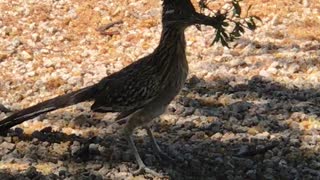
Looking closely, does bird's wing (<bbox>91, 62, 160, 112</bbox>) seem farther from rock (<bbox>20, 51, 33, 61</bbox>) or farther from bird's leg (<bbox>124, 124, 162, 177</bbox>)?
rock (<bbox>20, 51, 33, 61</bbox>)

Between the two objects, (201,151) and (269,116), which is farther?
(269,116)

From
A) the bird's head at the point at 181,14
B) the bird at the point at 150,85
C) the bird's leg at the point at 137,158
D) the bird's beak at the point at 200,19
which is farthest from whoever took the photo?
the bird's leg at the point at 137,158

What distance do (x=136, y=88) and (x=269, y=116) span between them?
71.5 inches

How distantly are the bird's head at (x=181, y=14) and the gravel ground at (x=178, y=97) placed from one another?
125 cm

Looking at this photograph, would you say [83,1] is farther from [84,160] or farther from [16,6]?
[84,160]

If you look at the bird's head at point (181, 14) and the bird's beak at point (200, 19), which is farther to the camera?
the bird's head at point (181, 14)

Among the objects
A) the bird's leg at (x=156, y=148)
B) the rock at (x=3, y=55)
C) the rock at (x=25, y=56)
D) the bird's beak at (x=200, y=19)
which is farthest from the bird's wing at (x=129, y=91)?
the rock at (x=3, y=55)

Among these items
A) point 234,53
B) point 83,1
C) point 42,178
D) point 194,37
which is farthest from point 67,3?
point 42,178

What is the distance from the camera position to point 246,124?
6848 millimetres

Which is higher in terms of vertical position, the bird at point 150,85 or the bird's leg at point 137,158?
the bird at point 150,85

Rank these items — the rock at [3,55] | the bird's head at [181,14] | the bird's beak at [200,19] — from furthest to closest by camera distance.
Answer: the rock at [3,55], the bird's head at [181,14], the bird's beak at [200,19]

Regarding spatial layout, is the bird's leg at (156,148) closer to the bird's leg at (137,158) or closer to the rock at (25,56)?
the bird's leg at (137,158)

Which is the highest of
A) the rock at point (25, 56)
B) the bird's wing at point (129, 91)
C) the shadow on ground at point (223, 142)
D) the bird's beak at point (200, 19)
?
the bird's beak at point (200, 19)

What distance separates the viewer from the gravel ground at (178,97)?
608 centimetres
